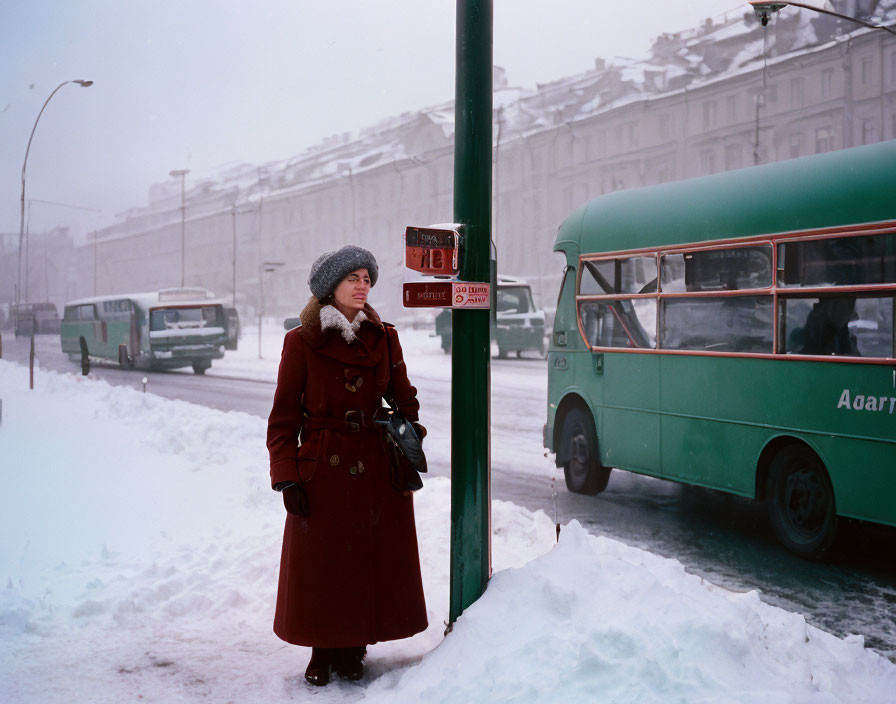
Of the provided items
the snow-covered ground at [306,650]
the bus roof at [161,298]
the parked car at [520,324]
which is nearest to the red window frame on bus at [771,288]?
the snow-covered ground at [306,650]

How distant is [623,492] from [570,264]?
2.24 metres

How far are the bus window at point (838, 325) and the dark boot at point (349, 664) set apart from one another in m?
3.65

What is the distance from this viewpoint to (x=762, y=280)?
18.9 ft

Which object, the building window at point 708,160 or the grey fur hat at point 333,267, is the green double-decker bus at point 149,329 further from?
the building window at point 708,160

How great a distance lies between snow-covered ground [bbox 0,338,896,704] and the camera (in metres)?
2.85

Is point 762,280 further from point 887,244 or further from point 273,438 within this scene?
point 273,438

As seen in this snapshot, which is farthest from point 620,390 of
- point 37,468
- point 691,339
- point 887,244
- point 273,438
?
point 37,468

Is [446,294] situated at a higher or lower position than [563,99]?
lower

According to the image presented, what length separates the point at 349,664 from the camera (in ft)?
11.5

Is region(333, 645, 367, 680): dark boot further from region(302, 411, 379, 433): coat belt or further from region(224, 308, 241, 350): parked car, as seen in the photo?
region(224, 308, 241, 350): parked car

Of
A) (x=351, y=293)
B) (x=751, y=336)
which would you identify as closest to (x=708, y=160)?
(x=751, y=336)

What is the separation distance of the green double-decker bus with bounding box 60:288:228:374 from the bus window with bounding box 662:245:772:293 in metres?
7.80

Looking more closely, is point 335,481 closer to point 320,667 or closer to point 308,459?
point 308,459

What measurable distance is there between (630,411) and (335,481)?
13.6 ft
